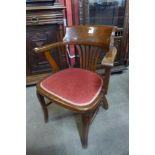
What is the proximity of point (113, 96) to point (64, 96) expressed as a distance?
3.01 feet

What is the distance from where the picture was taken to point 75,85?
4.02 ft

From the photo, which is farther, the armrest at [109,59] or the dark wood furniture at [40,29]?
the dark wood furniture at [40,29]

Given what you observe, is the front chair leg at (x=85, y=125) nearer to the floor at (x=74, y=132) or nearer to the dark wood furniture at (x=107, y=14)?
the floor at (x=74, y=132)

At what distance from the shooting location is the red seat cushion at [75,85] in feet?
3.62

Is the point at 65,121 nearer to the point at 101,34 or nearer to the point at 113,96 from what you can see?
the point at 113,96

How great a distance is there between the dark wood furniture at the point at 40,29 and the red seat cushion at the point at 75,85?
0.64 meters

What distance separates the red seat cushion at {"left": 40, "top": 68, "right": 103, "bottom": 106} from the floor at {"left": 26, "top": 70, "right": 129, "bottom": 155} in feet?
1.54

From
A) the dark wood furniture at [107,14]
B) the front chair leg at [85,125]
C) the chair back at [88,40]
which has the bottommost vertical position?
the front chair leg at [85,125]

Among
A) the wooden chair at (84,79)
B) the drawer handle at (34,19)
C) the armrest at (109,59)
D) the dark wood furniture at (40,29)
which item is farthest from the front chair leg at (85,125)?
the drawer handle at (34,19)

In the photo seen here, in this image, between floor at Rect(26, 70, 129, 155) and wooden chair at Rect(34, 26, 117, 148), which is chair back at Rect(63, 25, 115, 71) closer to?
wooden chair at Rect(34, 26, 117, 148)

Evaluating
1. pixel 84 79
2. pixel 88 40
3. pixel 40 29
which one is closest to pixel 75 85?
pixel 84 79
